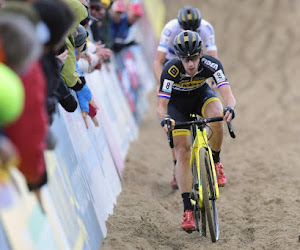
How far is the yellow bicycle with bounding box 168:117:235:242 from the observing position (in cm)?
659

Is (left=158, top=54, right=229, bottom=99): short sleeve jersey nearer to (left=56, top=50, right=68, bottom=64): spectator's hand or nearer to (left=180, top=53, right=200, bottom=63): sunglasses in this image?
(left=180, top=53, right=200, bottom=63): sunglasses

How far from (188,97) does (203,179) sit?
1.44 meters

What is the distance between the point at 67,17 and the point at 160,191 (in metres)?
5.71

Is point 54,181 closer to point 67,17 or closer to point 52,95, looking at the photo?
point 52,95

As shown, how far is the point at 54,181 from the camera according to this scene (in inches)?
215

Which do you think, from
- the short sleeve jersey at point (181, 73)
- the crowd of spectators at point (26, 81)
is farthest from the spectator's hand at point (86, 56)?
the crowd of spectators at point (26, 81)

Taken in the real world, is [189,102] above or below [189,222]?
above

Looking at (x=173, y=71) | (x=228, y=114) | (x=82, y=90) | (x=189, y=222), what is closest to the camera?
(x=228, y=114)

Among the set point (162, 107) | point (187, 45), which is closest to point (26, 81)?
point (187, 45)

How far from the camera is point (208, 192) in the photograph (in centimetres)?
671

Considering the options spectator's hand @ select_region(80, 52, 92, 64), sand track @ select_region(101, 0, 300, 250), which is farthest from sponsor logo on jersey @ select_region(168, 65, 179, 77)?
spectator's hand @ select_region(80, 52, 92, 64)

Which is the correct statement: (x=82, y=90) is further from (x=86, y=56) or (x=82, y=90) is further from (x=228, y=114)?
(x=86, y=56)

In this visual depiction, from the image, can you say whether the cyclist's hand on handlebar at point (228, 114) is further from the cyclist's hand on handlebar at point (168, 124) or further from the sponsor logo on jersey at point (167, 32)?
the sponsor logo on jersey at point (167, 32)

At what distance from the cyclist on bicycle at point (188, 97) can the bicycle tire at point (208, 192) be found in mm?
301
